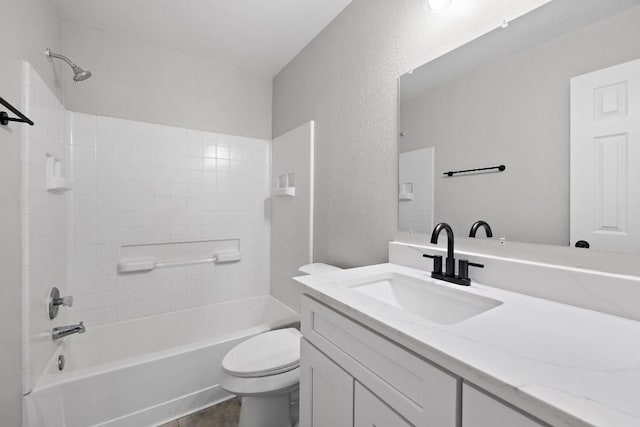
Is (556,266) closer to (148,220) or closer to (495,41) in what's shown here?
(495,41)

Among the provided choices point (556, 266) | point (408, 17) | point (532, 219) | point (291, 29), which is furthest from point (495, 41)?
point (291, 29)

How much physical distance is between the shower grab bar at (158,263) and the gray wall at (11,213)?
0.80m

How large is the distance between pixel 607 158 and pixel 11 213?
2.11m

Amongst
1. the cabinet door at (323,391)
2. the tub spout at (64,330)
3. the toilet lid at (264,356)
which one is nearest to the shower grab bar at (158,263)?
the tub spout at (64,330)

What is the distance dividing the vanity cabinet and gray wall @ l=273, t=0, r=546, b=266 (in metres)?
0.66

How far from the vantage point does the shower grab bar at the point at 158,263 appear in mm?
1990

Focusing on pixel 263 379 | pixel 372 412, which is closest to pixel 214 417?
pixel 263 379

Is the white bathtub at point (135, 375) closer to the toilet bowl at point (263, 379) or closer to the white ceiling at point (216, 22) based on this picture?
the toilet bowl at point (263, 379)

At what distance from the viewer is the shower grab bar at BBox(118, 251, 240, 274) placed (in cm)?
199

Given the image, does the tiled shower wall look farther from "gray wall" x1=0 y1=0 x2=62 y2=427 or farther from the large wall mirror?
the large wall mirror

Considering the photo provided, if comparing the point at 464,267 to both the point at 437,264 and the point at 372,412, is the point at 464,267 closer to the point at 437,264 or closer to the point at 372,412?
the point at 437,264

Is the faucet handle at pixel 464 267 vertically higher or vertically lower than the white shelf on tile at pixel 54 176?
lower

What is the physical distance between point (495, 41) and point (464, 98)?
201mm

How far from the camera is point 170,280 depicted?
2170 millimetres
